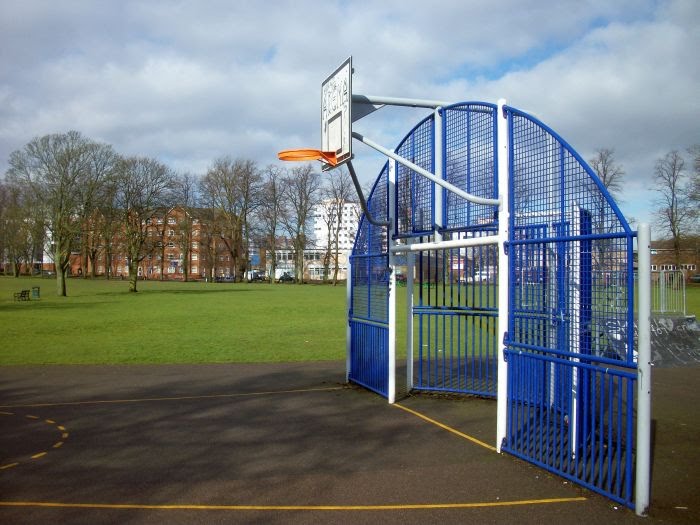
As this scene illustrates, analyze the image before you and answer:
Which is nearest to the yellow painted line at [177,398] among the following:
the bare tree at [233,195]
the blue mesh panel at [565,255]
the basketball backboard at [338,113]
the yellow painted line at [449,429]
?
the yellow painted line at [449,429]

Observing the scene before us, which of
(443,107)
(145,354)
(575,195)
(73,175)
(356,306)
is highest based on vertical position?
(73,175)

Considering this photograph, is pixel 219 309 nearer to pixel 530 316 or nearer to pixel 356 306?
pixel 356 306

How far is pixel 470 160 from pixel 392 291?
2.48 metres

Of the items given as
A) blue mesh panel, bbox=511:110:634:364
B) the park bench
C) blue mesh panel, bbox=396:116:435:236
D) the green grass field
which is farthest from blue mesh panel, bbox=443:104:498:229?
the park bench

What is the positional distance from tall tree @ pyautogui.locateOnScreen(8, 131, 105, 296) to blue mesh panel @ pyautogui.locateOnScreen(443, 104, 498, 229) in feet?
138

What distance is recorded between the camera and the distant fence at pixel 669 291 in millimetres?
20875

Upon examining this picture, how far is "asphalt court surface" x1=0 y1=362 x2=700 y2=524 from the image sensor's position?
5.39 metres

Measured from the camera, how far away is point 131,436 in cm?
795

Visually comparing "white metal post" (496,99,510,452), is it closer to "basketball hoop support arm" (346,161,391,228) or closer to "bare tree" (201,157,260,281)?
"basketball hoop support arm" (346,161,391,228)

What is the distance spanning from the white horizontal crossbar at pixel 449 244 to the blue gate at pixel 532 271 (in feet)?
0.07

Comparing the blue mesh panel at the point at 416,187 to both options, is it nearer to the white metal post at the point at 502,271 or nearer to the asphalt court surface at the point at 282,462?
the white metal post at the point at 502,271

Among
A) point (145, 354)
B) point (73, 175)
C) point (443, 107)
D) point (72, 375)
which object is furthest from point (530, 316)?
point (73, 175)

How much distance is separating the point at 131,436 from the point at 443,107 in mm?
6310

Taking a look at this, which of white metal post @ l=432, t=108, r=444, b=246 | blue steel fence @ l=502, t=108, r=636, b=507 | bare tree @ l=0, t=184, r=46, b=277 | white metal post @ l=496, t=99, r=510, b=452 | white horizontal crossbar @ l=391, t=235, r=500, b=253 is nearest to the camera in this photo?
blue steel fence @ l=502, t=108, r=636, b=507
